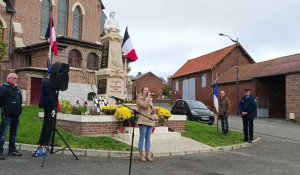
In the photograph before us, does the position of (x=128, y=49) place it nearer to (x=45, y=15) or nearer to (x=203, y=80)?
(x=45, y=15)

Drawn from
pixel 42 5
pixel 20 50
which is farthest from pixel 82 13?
pixel 20 50

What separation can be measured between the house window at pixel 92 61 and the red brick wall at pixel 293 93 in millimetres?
16410

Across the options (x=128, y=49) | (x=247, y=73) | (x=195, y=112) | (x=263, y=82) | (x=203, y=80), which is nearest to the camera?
(x=128, y=49)

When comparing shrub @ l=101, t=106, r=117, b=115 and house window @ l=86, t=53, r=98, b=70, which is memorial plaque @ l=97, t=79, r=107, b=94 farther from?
house window @ l=86, t=53, r=98, b=70

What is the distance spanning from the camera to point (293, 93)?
3055cm

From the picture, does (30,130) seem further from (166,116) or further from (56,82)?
(166,116)

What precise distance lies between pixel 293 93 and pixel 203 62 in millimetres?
22396

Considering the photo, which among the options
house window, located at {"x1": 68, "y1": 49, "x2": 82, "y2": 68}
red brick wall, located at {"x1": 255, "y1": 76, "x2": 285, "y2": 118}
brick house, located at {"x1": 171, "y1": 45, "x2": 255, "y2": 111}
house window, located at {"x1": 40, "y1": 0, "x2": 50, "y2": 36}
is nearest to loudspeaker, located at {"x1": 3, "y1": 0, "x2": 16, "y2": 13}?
house window, located at {"x1": 40, "y1": 0, "x2": 50, "y2": 36}

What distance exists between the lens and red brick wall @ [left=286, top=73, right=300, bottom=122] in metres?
30.1

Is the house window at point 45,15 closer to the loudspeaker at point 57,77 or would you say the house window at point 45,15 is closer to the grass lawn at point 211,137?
the grass lawn at point 211,137

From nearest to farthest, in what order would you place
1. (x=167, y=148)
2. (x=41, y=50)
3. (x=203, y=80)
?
(x=167, y=148) < (x=41, y=50) < (x=203, y=80)

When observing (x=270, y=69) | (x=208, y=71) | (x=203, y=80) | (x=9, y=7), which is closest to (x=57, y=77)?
(x=9, y=7)

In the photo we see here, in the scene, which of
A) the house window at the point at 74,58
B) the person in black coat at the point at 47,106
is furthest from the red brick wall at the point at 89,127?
the house window at the point at 74,58

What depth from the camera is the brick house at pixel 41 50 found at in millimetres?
26578
